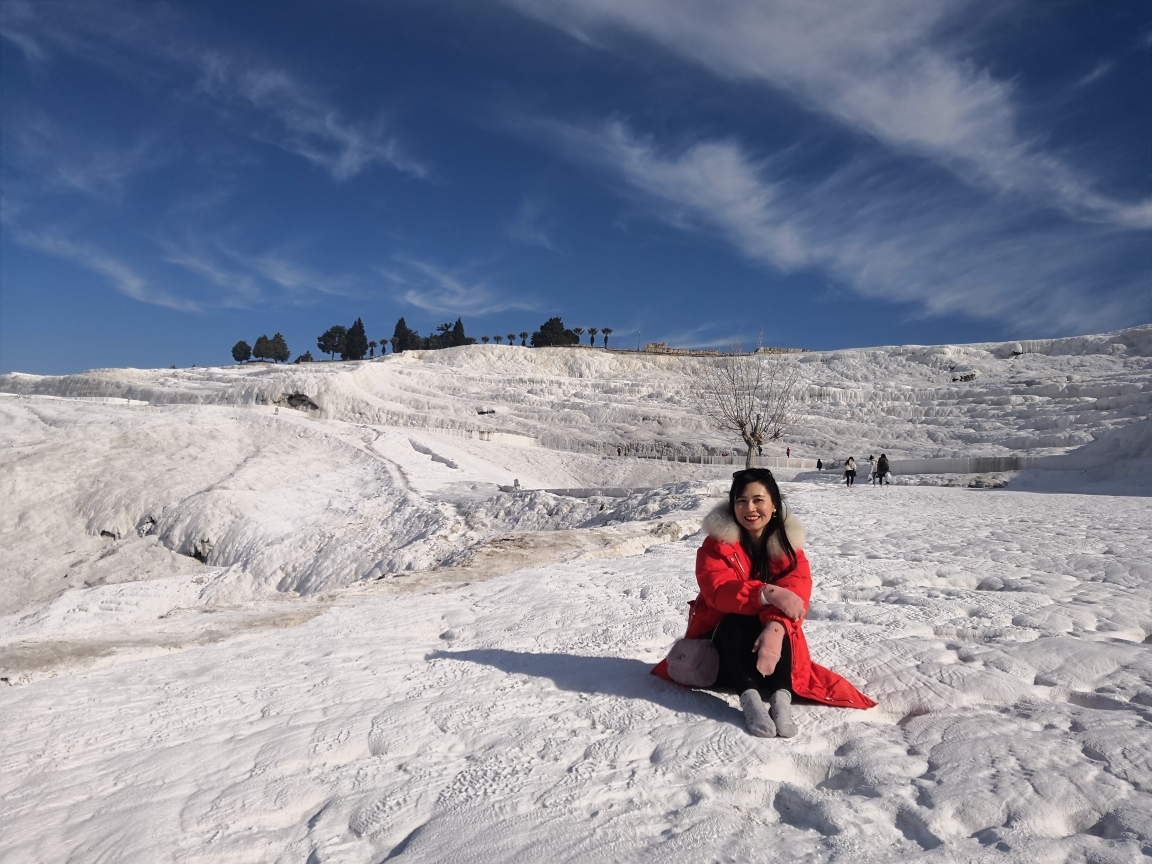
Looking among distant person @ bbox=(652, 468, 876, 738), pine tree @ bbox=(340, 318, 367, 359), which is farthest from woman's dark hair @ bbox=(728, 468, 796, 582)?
pine tree @ bbox=(340, 318, 367, 359)

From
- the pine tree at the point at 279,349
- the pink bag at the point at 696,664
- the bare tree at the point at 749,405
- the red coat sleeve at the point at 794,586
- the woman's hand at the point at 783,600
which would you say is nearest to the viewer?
the woman's hand at the point at 783,600

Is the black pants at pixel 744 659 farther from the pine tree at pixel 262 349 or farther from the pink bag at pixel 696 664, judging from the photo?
the pine tree at pixel 262 349

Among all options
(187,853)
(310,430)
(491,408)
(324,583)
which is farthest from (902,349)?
(187,853)

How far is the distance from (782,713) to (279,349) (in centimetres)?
10138

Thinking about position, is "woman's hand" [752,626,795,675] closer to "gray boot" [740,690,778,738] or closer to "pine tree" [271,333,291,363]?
"gray boot" [740,690,778,738]

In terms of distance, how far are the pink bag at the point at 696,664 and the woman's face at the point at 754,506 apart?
0.67m

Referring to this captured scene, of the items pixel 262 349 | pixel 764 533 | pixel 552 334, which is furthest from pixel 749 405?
pixel 262 349

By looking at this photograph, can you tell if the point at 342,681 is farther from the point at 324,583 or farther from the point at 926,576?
the point at 324,583

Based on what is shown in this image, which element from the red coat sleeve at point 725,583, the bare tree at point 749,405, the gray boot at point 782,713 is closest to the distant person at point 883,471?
the bare tree at point 749,405

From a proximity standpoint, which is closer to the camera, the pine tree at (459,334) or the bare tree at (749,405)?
the bare tree at (749,405)

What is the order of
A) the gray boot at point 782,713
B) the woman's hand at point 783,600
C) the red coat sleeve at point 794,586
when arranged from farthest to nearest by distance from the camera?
the red coat sleeve at point 794,586
the woman's hand at point 783,600
the gray boot at point 782,713

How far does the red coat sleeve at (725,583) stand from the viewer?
3354mm

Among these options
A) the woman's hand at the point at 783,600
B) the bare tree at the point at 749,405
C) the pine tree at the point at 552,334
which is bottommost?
the woman's hand at the point at 783,600

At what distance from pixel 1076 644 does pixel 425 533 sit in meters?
12.3
